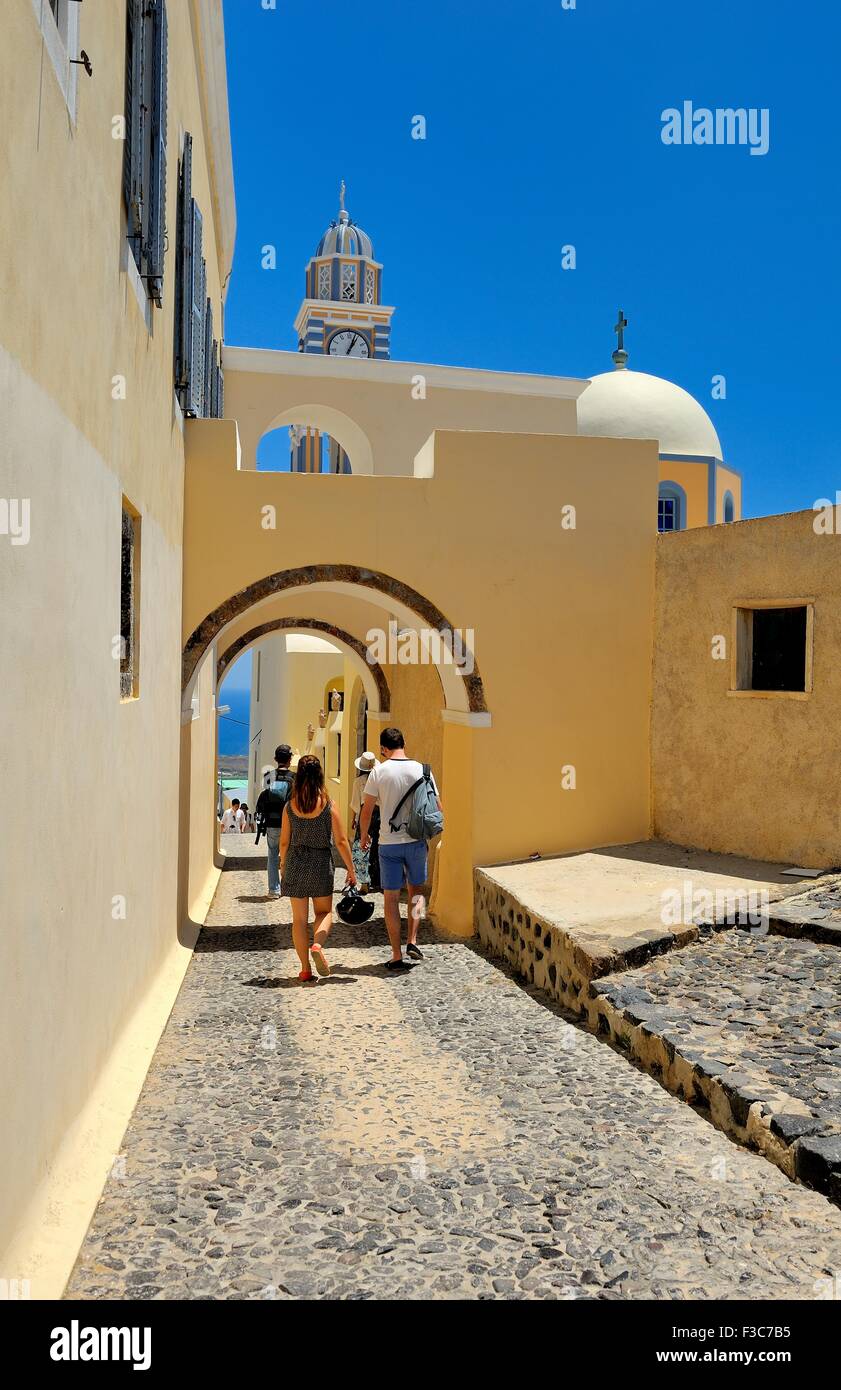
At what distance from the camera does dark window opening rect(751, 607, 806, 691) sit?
877 centimetres

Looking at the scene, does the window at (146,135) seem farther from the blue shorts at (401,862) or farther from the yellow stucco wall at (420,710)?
the yellow stucco wall at (420,710)

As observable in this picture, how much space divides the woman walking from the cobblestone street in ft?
3.39

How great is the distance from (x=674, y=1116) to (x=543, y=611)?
226 inches

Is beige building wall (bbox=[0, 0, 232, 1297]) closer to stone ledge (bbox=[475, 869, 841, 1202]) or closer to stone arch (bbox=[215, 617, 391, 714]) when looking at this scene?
stone ledge (bbox=[475, 869, 841, 1202])

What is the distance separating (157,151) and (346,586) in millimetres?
4512

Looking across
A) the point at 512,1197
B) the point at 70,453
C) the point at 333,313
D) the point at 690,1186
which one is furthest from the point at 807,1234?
the point at 333,313

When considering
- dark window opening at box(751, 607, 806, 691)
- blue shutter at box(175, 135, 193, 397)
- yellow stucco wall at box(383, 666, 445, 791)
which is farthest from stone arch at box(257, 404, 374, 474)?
dark window opening at box(751, 607, 806, 691)

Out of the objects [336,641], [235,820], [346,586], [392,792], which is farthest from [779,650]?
[235,820]

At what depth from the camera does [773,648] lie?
9.05 meters

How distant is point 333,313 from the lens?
2362cm

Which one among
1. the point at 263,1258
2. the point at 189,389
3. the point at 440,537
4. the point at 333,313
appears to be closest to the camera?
the point at 263,1258

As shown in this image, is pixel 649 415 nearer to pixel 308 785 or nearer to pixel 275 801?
pixel 275 801

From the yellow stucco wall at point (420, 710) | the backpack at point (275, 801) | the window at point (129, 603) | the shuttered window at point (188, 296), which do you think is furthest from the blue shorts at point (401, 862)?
the shuttered window at point (188, 296)
